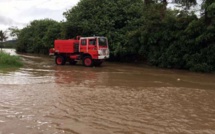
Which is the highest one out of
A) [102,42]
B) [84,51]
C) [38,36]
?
[38,36]

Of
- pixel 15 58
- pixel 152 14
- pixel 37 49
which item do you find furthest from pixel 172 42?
pixel 37 49

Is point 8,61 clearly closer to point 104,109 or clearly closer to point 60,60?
point 60,60

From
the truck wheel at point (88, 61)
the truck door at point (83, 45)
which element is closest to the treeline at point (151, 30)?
the truck wheel at point (88, 61)

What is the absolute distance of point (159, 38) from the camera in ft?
70.4

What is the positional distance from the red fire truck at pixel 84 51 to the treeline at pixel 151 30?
3.65 meters

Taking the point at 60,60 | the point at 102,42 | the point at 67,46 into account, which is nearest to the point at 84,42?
the point at 102,42

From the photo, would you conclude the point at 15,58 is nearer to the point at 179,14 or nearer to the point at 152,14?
the point at 152,14

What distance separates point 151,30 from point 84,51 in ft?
17.8

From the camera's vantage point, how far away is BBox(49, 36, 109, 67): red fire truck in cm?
1977

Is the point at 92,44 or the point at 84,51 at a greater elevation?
the point at 92,44

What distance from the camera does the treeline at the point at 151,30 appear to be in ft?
60.2

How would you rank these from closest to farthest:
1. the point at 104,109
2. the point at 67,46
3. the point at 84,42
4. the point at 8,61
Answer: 1. the point at 104,109
2. the point at 8,61
3. the point at 84,42
4. the point at 67,46

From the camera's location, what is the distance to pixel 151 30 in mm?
21766

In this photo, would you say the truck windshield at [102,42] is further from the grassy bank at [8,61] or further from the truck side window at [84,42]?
the grassy bank at [8,61]
